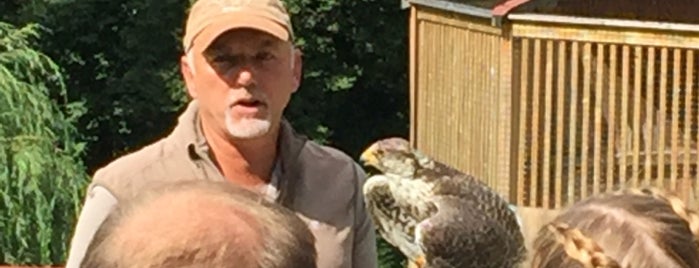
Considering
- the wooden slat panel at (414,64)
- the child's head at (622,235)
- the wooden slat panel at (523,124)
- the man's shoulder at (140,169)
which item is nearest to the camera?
→ the child's head at (622,235)

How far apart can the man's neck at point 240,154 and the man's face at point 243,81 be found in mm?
14

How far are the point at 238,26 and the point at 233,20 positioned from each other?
11 mm

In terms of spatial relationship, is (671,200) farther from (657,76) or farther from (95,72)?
(95,72)

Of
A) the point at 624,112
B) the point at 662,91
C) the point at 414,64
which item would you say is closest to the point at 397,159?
the point at 662,91

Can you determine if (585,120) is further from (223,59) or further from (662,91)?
(223,59)

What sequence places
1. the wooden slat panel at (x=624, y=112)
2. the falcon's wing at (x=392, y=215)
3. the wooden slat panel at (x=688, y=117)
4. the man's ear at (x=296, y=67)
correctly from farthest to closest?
the wooden slat panel at (x=624, y=112)
the wooden slat panel at (x=688, y=117)
the falcon's wing at (x=392, y=215)
the man's ear at (x=296, y=67)

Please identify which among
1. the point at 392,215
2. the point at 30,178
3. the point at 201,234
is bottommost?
the point at 30,178

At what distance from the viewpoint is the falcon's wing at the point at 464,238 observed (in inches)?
120

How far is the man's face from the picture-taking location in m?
2.23

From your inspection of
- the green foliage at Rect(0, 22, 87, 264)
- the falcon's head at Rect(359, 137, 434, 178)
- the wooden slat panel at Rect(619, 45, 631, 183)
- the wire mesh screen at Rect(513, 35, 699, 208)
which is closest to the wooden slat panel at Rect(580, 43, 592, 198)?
the wire mesh screen at Rect(513, 35, 699, 208)

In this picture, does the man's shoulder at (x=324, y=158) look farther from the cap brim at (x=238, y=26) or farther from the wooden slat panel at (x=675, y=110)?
the wooden slat panel at (x=675, y=110)

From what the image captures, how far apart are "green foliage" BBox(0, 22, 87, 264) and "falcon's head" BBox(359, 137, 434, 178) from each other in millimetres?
2842

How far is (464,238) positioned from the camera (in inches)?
122

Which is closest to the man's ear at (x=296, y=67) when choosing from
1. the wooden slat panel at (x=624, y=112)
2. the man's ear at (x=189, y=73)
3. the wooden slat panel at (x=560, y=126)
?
the man's ear at (x=189, y=73)
